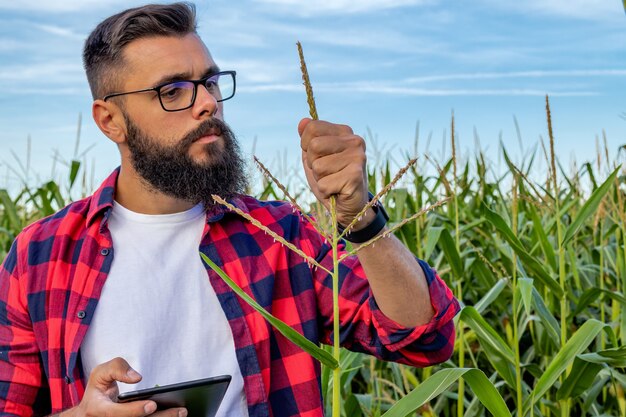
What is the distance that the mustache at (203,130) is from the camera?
84.0 inches

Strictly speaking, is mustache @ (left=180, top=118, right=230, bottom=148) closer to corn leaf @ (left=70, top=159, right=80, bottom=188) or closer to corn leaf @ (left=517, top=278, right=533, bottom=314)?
corn leaf @ (left=517, top=278, right=533, bottom=314)

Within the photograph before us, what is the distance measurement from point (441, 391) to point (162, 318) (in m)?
0.96

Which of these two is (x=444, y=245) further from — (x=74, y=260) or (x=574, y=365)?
(x=74, y=260)

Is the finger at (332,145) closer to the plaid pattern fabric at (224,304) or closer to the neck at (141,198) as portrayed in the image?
the plaid pattern fabric at (224,304)

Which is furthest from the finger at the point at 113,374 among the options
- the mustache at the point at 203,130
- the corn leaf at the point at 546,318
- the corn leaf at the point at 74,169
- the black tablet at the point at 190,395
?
the corn leaf at the point at 74,169

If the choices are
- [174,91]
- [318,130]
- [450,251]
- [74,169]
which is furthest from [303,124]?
[74,169]

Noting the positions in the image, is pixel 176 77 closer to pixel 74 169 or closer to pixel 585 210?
pixel 585 210

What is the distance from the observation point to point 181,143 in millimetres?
2152

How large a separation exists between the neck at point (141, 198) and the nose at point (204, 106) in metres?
0.25

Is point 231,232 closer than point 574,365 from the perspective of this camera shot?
No

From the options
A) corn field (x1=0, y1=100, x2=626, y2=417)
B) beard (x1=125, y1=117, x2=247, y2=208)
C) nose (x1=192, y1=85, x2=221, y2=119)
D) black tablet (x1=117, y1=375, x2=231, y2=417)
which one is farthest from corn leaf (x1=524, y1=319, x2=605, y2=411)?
nose (x1=192, y1=85, x2=221, y2=119)

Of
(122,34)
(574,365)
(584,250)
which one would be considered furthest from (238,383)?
(584,250)

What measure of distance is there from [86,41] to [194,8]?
1.22ft

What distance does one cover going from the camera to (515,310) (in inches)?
87.4
